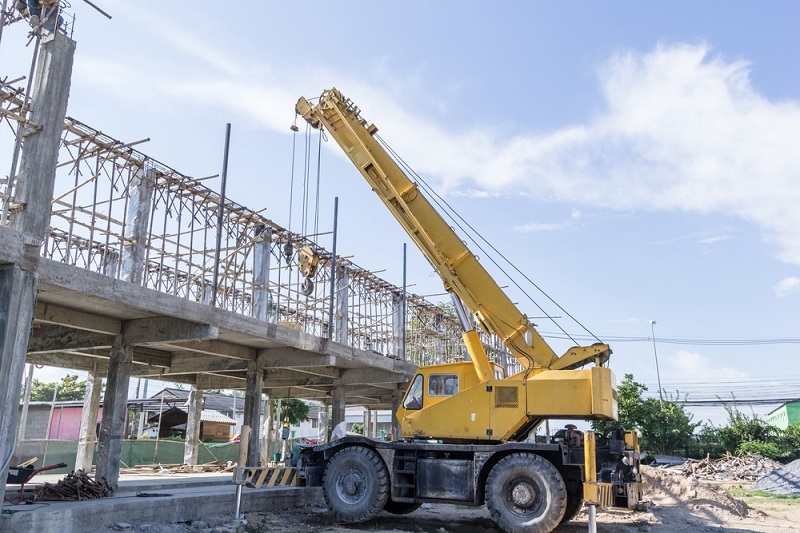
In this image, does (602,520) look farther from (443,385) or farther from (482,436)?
(443,385)

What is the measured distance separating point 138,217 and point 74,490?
6466mm

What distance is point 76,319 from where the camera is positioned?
13.7m

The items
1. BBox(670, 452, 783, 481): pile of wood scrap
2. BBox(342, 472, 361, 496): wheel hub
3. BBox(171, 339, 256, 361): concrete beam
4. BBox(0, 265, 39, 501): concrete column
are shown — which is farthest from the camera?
BBox(670, 452, 783, 481): pile of wood scrap

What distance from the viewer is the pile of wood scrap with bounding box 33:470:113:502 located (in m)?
11.9

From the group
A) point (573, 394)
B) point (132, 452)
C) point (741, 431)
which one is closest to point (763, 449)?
point (741, 431)

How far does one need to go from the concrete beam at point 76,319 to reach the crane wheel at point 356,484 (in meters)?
5.62

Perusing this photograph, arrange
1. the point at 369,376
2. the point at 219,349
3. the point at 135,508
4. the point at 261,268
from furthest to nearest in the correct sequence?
the point at 369,376 < the point at 261,268 < the point at 219,349 < the point at 135,508

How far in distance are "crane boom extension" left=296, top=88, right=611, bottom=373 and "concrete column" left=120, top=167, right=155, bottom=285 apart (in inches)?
162

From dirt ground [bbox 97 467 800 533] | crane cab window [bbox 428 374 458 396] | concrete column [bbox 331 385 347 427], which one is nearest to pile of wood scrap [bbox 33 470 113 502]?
dirt ground [bbox 97 467 800 533]

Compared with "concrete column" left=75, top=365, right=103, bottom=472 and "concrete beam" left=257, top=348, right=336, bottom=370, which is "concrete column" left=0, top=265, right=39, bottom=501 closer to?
"concrete beam" left=257, top=348, right=336, bottom=370

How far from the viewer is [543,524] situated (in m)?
11.5

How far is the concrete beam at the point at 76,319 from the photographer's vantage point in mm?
13180

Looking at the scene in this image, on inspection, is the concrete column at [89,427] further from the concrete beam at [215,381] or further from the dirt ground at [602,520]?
the dirt ground at [602,520]

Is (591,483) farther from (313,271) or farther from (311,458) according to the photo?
(313,271)
